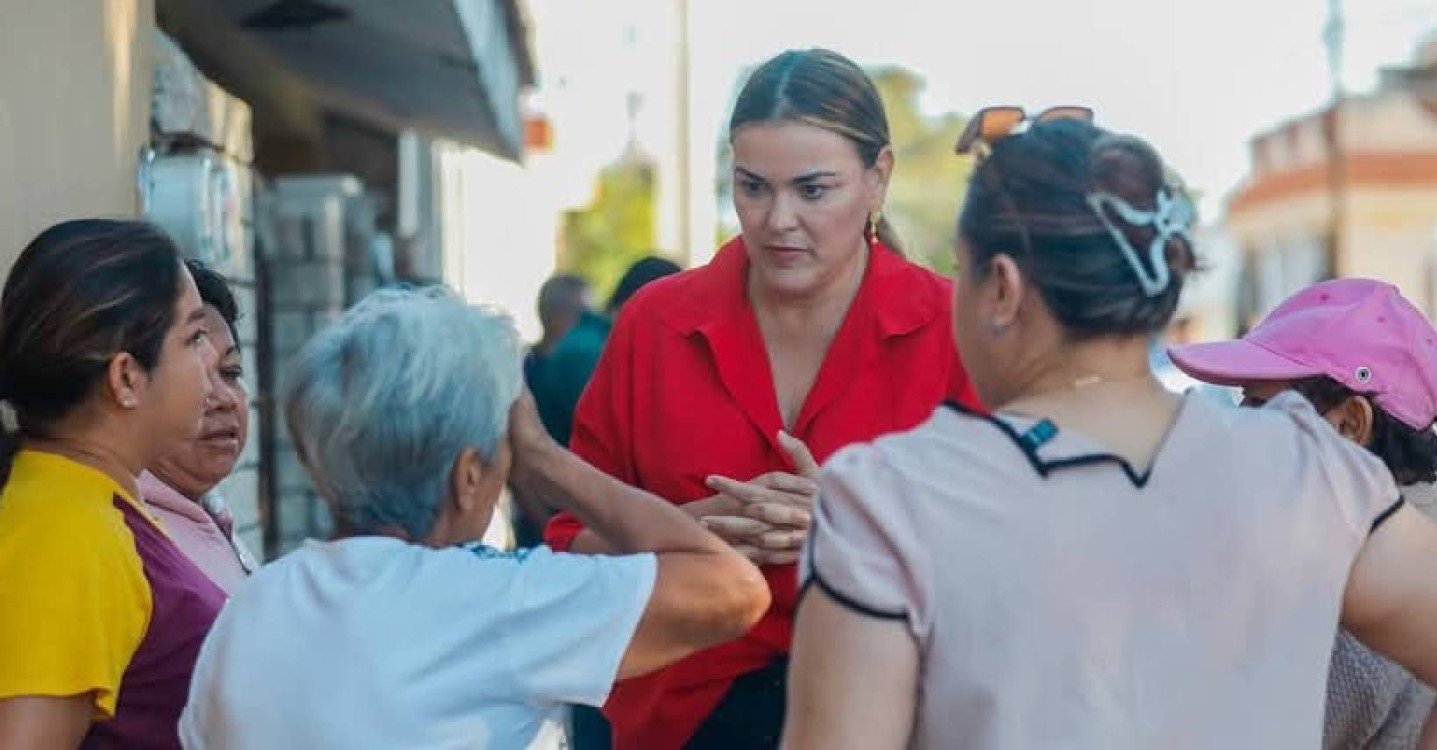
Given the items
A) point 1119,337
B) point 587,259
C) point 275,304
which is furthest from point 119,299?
point 587,259

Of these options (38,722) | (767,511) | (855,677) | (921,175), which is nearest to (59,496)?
(38,722)

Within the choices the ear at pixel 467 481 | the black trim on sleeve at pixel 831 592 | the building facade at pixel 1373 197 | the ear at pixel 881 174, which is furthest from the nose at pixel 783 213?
the building facade at pixel 1373 197

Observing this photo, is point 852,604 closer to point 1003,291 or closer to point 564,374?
point 1003,291

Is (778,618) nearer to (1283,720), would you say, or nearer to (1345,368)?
(1345,368)

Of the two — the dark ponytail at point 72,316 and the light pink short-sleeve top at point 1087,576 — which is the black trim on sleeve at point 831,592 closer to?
the light pink short-sleeve top at point 1087,576

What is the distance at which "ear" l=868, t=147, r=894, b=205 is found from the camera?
3.70 meters

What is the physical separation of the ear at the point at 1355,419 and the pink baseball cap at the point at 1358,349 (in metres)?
0.02

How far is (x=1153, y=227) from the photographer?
7.75 ft

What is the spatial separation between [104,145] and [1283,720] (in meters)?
3.04

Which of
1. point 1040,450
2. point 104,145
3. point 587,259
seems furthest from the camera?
point 587,259

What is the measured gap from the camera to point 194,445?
11.9ft

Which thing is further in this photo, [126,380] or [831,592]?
[126,380]

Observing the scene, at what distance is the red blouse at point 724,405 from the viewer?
11.6 feet

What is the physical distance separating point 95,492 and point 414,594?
1.98 feet
